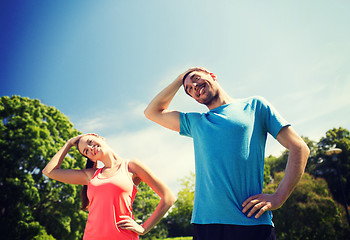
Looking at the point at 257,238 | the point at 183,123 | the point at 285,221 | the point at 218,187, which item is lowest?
the point at 257,238

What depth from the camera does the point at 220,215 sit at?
189cm

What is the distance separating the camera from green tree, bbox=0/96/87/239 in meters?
15.3

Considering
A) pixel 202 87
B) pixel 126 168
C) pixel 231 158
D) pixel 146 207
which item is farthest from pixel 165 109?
pixel 146 207

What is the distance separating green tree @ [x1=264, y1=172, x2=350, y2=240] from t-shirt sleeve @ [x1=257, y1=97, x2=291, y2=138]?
1960 cm

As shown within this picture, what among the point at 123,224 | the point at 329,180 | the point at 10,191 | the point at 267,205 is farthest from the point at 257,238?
the point at 329,180

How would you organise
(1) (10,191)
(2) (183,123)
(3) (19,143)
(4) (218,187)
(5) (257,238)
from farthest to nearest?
1. (3) (19,143)
2. (1) (10,191)
3. (2) (183,123)
4. (4) (218,187)
5. (5) (257,238)

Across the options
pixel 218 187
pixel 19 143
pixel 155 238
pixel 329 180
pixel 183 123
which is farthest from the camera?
pixel 155 238

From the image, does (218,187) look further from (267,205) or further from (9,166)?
(9,166)

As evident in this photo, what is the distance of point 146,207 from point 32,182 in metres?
18.4

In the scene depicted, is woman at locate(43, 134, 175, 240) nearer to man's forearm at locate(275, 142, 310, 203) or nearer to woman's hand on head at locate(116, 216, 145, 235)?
woman's hand on head at locate(116, 216, 145, 235)

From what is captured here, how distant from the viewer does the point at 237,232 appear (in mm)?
1826

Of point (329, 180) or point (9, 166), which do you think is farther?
point (329, 180)

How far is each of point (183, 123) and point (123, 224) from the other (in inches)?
47.4

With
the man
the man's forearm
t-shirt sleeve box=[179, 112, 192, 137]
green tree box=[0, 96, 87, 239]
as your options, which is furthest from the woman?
green tree box=[0, 96, 87, 239]
